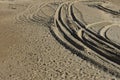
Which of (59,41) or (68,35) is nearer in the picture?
(59,41)

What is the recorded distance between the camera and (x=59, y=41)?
16547 mm

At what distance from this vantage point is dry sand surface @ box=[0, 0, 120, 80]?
13.2m

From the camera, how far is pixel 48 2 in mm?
25203

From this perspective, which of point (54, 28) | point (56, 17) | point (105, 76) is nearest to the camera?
point (105, 76)

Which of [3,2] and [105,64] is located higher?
[105,64]

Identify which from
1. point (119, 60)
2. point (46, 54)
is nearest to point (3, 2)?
point (46, 54)

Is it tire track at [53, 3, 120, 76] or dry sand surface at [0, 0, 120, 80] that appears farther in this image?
tire track at [53, 3, 120, 76]

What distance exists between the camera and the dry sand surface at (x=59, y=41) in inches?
522

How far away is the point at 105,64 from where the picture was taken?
45.1ft

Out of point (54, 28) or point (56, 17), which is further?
point (56, 17)

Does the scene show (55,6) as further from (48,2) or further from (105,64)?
(105,64)

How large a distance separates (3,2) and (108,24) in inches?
357

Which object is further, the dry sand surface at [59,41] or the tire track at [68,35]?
the tire track at [68,35]

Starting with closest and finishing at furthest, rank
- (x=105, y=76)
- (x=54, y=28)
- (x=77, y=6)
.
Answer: (x=105, y=76) < (x=54, y=28) < (x=77, y=6)
